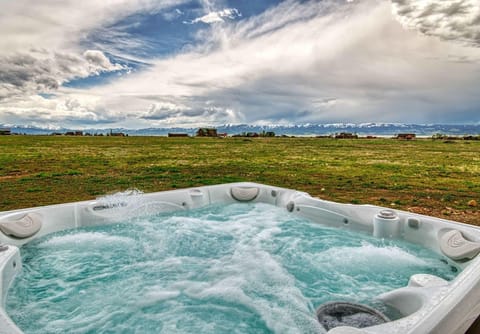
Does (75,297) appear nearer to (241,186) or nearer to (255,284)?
(255,284)

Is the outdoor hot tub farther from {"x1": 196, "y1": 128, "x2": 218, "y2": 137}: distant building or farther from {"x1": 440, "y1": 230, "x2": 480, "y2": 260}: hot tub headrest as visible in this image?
{"x1": 196, "y1": 128, "x2": 218, "y2": 137}: distant building

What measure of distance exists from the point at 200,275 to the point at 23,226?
7.78ft

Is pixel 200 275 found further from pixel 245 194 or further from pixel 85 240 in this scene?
pixel 245 194

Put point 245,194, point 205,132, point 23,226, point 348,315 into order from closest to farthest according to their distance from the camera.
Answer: point 348,315 → point 23,226 → point 245,194 → point 205,132

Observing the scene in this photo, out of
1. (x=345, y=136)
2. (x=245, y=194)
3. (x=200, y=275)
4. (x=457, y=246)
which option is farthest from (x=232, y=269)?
(x=345, y=136)

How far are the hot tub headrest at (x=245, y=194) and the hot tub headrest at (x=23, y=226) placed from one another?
3.09m

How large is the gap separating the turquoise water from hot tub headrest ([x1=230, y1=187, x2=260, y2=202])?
101 cm

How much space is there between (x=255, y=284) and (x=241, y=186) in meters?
3.03

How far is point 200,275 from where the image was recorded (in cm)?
305

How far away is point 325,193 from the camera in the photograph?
6.57 metres

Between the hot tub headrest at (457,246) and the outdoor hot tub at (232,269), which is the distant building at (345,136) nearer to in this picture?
the outdoor hot tub at (232,269)

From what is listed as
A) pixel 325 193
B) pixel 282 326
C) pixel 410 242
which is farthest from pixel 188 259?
pixel 325 193

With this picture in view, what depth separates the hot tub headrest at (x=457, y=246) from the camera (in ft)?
9.74

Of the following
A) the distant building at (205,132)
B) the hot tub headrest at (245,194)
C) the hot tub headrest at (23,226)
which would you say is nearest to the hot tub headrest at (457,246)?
the hot tub headrest at (245,194)
